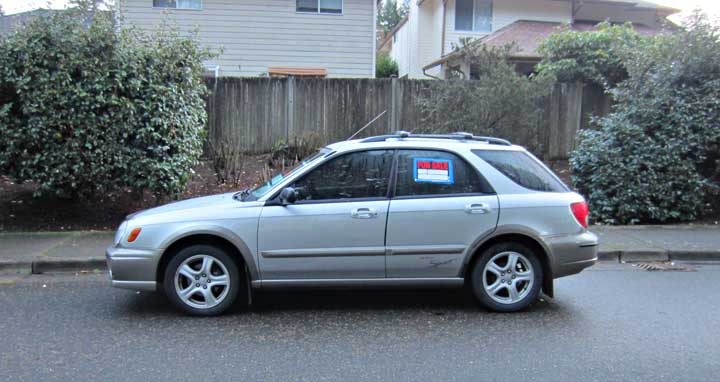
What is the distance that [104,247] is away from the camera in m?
7.39

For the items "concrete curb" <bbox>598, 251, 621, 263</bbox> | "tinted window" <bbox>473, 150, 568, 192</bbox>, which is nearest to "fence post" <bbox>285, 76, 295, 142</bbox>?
"concrete curb" <bbox>598, 251, 621, 263</bbox>

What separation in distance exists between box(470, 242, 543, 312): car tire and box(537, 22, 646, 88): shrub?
28.0ft

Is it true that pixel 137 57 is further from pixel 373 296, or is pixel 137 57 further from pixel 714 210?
pixel 714 210

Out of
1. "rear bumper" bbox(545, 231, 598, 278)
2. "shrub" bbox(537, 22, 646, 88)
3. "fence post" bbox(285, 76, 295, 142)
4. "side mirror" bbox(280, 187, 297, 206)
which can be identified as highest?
"shrub" bbox(537, 22, 646, 88)

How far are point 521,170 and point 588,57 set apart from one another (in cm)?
900

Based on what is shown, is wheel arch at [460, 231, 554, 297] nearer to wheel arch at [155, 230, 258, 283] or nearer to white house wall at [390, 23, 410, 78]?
wheel arch at [155, 230, 258, 283]

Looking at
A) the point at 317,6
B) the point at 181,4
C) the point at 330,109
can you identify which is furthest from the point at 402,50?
the point at 330,109

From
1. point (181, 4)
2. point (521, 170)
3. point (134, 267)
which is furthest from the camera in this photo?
point (181, 4)

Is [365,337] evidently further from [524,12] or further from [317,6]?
[524,12]

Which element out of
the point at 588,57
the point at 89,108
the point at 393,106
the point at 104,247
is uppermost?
the point at 588,57

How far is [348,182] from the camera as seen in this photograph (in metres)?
5.15

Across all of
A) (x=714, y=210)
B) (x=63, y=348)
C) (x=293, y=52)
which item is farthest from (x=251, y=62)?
(x=63, y=348)

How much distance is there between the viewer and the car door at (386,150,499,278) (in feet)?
16.4

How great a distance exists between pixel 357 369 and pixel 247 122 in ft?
29.7
